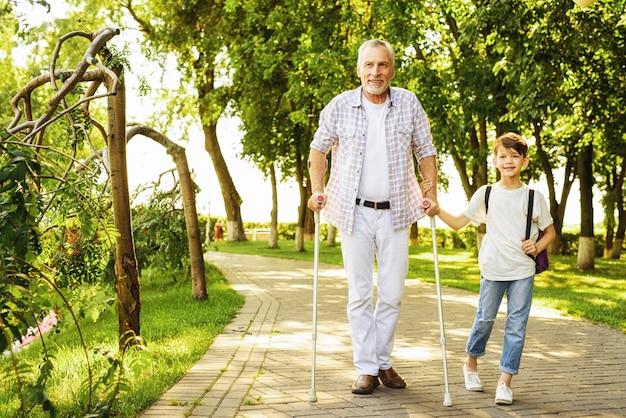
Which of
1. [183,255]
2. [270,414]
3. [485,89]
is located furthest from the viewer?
[485,89]

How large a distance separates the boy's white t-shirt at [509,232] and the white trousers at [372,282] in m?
0.55

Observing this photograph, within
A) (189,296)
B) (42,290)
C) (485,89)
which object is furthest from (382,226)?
(485,89)

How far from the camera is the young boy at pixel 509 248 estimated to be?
524cm

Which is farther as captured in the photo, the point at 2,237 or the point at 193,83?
the point at 193,83

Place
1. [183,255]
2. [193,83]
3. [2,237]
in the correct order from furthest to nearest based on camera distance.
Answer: [193,83]
[183,255]
[2,237]

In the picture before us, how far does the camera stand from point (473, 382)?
217 inches

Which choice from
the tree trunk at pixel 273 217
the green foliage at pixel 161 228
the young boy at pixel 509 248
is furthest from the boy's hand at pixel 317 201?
the tree trunk at pixel 273 217

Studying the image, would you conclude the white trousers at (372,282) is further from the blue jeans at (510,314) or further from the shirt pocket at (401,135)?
the blue jeans at (510,314)

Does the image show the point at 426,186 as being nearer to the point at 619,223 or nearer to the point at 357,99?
the point at 357,99

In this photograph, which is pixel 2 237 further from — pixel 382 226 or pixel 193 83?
pixel 193 83

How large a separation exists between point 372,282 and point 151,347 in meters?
2.53

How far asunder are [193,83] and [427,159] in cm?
2623

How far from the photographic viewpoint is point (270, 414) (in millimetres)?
4762

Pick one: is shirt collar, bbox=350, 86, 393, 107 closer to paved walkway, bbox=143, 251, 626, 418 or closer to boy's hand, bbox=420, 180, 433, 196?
boy's hand, bbox=420, 180, 433, 196
